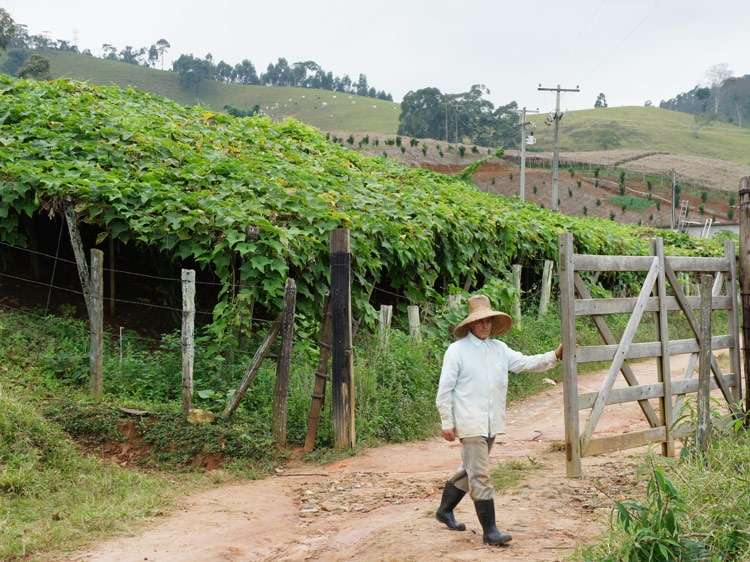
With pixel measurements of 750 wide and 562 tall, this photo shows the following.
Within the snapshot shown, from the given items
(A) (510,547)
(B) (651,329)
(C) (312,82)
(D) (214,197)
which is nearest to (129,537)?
(A) (510,547)

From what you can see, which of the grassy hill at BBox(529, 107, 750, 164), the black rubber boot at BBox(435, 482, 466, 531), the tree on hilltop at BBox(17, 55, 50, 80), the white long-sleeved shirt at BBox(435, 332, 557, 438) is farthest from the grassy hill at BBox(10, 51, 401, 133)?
the black rubber boot at BBox(435, 482, 466, 531)

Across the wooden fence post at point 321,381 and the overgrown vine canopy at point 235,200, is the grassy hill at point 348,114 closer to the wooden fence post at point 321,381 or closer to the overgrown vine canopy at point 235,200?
the overgrown vine canopy at point 235,200

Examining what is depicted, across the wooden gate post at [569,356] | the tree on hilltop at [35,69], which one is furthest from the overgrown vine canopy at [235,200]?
the tree on hilltop at [35,69]

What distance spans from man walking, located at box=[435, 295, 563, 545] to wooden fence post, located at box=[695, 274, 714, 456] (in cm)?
138

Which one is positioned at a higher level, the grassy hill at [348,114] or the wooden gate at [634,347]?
the grassy hill at [348,114]

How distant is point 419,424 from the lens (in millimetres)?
9273

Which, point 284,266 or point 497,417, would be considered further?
point 284,266

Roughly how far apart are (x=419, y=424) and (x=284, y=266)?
2.70m

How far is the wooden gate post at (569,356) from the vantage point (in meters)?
6.13

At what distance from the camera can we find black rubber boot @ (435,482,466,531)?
203 inches

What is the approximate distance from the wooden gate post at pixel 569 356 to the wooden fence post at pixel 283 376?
10.1ft

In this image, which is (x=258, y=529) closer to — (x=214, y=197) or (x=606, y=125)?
(x=214, y=197)

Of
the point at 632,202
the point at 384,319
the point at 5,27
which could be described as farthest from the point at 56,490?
the point at 632,202

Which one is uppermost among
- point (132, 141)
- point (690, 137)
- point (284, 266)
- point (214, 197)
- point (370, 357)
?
point (690, 137)
